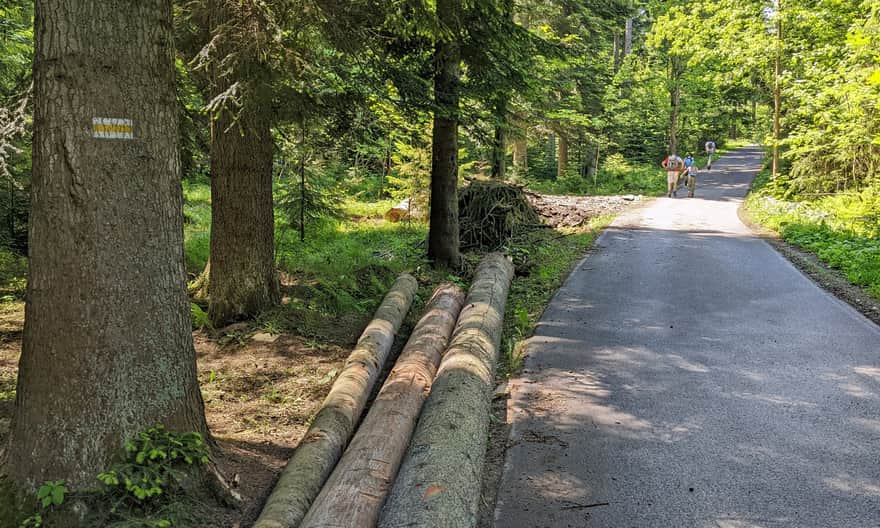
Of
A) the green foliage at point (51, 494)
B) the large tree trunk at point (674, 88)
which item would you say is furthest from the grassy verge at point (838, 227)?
the large tree trunk at point (674, 88)

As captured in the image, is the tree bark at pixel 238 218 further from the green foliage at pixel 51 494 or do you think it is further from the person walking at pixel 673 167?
the person walking at pixel 673 167

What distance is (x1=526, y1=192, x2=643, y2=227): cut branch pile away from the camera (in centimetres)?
1856

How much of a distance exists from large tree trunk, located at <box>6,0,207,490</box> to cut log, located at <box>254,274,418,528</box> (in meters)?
1.01

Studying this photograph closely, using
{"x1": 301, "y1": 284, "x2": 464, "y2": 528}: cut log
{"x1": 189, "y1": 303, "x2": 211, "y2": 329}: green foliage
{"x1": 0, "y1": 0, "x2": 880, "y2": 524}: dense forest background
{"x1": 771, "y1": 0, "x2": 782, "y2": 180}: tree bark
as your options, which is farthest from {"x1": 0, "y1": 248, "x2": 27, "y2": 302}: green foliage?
{"x1": 771, "y1": 0, "x2": 782, "y2": 180}: tree bark

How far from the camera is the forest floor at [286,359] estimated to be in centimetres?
493

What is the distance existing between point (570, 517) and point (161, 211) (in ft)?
11.0

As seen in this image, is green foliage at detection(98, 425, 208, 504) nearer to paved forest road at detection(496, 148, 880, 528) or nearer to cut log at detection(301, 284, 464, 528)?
cut log at detection(301, 284, 464, 528)

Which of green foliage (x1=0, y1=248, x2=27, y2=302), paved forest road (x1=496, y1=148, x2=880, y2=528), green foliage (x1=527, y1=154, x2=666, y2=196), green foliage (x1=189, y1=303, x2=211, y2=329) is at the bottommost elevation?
paved forest road (x1=496, y1=148, x2=880, y2=528)

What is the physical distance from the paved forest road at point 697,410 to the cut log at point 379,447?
864mm

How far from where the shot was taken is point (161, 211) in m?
4.02

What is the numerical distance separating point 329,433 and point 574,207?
1717cm

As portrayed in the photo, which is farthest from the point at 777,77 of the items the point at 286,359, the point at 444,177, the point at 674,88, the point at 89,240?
the point at 89,240

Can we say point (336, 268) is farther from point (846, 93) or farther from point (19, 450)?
point (846, 93)

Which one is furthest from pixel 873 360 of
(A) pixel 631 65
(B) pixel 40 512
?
(A) pixel 631 65
